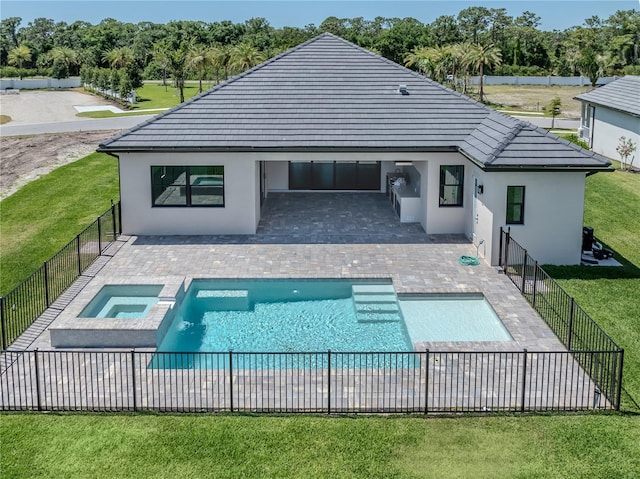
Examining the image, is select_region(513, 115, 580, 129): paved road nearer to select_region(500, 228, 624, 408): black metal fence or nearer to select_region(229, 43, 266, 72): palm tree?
select_region(229, 43, 266, 72): palm tree

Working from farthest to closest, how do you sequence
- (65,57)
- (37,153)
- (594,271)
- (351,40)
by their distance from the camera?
1. (351,40)
2. (65,57)
3. (37,153)
4. (594,271)

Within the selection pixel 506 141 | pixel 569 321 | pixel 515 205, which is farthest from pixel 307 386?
pixel 506 141

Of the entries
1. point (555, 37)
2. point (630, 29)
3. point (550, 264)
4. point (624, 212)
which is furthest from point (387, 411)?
point (555, 37)

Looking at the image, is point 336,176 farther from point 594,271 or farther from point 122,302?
point 122,302

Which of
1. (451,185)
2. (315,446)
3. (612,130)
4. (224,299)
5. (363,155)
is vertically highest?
(612,130)

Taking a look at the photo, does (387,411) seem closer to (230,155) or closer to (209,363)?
(209,363)

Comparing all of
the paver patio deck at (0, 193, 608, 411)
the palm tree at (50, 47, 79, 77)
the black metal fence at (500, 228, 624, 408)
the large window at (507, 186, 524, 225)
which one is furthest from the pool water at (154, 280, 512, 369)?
the palm tree at (50, 47, 79, 77)
